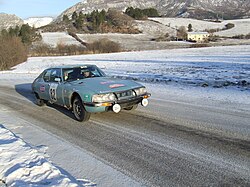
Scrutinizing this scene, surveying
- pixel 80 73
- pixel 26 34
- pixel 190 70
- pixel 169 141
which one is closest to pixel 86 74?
pixel 80 73

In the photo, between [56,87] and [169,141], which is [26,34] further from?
[169,141]

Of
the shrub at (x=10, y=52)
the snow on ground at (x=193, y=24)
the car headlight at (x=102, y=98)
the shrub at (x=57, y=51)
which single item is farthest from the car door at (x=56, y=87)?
the snow on ground at (x=193, y=24)

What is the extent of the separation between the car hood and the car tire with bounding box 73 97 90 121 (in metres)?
0.37

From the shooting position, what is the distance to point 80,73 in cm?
857

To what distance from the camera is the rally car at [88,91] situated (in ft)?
23.1

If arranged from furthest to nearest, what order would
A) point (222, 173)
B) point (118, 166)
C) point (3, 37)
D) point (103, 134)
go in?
point (3, 37)
point (103, 134)
point (118, 166)
point (222, 173)

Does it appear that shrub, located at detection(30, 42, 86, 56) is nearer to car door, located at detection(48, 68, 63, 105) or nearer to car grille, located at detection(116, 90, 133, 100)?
car door, located at detection(48, 68, 63, 105)

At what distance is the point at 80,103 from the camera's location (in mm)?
7523

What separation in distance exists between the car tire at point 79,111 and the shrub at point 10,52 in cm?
3004

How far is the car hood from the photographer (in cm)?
720

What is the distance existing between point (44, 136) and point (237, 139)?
4048 millimetres

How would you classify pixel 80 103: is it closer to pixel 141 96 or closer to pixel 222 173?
pixel 141 96

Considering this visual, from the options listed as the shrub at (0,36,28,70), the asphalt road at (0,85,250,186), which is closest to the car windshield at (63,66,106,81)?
the asphalt road at (0,85,250,186)

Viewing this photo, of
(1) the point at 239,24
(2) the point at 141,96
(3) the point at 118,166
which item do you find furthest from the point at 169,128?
(1) the point at 239,24
